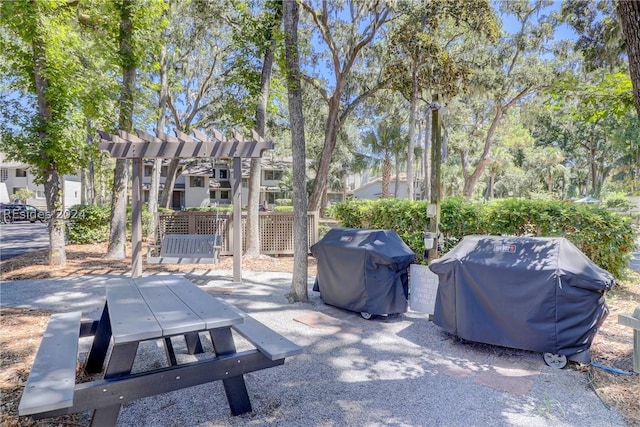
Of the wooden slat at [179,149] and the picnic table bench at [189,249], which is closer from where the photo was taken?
the wooden slat at [179,149]

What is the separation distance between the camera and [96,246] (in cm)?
1184

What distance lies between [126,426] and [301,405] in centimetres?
120

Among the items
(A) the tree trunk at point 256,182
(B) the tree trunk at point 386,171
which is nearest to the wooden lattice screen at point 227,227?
(A) the tree trunk at point 256,182

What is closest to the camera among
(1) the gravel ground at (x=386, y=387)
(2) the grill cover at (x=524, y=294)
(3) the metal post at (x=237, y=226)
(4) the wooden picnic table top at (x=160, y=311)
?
(4) the wooden picnic table top at (x=160, y=311)

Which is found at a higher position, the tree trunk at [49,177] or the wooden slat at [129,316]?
the tree trunk at [49,177]

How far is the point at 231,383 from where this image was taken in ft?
8.77

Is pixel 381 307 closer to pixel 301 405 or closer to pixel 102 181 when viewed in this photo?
pixel 301 405

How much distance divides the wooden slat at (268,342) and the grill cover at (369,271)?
203 cm

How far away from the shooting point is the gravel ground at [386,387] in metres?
2.68

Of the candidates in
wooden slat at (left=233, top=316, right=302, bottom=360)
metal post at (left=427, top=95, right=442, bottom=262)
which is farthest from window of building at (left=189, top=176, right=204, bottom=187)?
wooden slat at (left=233, top=316, right=302, bottom=360)

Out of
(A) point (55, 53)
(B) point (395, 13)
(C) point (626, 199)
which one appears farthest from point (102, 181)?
(C) point (626, 199)

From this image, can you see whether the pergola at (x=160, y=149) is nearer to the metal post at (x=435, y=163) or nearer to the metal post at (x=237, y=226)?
the metal post at (x=237, y=226)

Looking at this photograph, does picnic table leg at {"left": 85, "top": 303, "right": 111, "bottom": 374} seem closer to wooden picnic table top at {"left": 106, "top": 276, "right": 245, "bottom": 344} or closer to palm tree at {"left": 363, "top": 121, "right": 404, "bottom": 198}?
wooden picnic table top at {"left": 106, "top": 276, "right": 245, "bottom": 344}

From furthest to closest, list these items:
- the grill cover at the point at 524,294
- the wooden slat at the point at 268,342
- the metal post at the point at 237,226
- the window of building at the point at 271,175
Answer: the window of building at the point at 271,175
the metal post at the point at 237,226
the grill cover at the point at 524,294
the wooden slat at the point at 268,342
